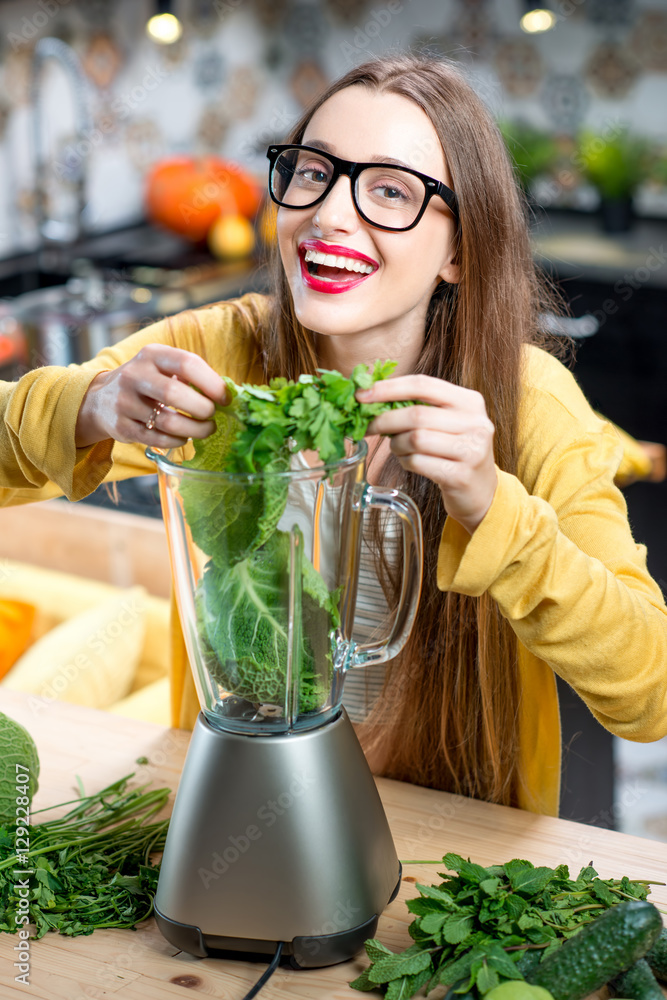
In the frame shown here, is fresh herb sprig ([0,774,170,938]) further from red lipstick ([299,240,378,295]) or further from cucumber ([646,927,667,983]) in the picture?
red lipstick ([299,240,378,295])

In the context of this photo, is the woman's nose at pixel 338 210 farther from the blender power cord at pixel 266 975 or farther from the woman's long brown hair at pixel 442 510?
the blender power cord at pixel 266 975

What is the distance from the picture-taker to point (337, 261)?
967 mm

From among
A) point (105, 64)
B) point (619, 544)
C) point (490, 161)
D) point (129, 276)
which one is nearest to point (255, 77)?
point (105, 64)

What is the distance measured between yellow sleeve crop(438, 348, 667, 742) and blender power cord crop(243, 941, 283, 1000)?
1.00 feet

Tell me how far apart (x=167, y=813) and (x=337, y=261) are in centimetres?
56

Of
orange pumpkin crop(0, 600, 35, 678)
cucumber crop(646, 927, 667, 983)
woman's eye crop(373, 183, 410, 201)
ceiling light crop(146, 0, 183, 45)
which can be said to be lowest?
orange pumpkin crop(0, 600, 35, 678)

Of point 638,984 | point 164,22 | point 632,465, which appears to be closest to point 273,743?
point 638,984

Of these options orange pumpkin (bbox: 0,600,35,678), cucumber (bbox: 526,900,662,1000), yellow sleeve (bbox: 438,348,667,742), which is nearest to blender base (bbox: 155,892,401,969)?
cucumber (bbox: 526,900,662,1000)

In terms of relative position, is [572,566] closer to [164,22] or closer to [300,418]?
[300,418]

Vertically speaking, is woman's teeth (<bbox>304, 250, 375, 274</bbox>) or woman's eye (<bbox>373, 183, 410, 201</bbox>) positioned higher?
woman's eye (<bbox>373, 183, 410, 201</bbox>)

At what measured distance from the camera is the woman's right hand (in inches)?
29.1

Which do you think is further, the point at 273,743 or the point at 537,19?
the point at 537,19

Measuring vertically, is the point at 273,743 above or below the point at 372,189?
below

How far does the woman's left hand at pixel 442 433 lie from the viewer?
0.72 m
